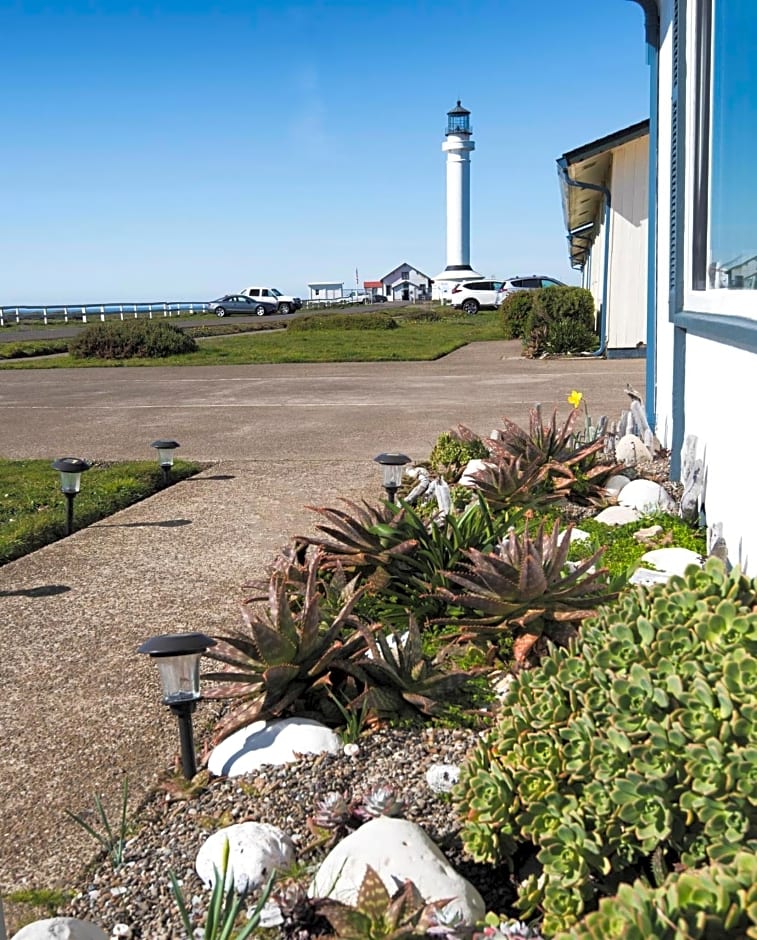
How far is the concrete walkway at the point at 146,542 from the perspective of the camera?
2949 millimetres

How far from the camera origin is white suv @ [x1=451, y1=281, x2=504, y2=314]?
45.4 m

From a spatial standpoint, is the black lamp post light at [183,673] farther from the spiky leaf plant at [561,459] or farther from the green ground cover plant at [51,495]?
the spiky leaf plant at [561,459]

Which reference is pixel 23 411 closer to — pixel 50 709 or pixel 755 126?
pixel 50 709

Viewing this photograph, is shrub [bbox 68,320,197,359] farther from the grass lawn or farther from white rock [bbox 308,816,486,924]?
white rock [bbox 308,816,486,924]

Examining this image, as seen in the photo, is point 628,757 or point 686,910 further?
point 628,757

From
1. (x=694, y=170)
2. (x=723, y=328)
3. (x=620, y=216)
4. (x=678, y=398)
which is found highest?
(x=620, y=216)

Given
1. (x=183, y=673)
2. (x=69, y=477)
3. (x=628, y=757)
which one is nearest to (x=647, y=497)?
(x=69, y=477)

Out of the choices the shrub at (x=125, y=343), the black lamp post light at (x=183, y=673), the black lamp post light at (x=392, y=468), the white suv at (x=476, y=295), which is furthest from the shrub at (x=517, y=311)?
the white suv at (x=476, y=295)

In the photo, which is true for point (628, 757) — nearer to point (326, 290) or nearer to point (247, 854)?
point (247, 854)

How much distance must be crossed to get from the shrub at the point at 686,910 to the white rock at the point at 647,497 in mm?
4031

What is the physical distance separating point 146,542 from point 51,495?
162 cm

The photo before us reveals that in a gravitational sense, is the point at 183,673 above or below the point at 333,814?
above

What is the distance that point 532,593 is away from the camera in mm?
3316

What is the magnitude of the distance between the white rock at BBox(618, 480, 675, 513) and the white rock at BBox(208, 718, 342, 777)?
297cm
